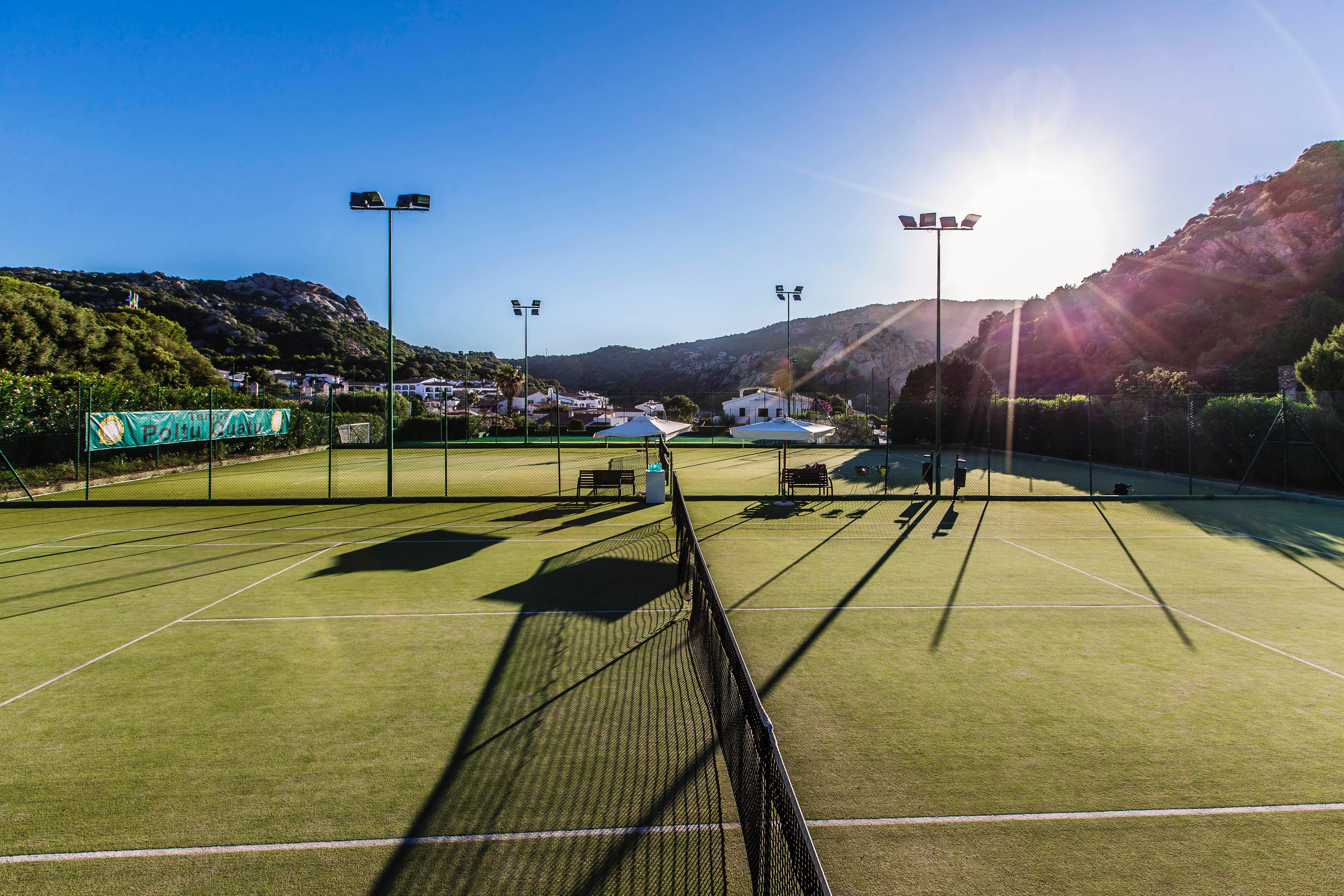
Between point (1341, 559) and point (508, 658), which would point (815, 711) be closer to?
point (508, 658)

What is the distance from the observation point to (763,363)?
545 feet

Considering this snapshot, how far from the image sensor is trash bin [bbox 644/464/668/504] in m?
19.4

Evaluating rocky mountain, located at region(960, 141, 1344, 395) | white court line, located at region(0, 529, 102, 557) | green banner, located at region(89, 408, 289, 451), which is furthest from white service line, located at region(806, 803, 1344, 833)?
rocky mountain, located at region(960, 141, 1344, 395)

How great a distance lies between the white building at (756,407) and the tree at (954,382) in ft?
42.9

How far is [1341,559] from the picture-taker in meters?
11.9

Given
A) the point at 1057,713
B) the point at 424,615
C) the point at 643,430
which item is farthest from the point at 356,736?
the point at 643,430

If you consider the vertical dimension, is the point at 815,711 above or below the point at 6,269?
below

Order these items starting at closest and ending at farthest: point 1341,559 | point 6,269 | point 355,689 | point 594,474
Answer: point 355,689, point 1341,559, point 594,474, point 6,269

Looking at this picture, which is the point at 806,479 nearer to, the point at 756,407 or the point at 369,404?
the point at 369,404

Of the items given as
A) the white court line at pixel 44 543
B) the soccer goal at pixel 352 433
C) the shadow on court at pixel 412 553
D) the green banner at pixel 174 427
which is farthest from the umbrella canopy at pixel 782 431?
the soccer goal at pixel 352 433

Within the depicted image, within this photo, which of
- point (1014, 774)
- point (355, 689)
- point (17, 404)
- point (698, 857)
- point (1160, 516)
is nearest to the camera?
point (698, 857)

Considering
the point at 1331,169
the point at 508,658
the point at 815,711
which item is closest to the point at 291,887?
the point at 508,658

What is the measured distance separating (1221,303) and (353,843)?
317 feet

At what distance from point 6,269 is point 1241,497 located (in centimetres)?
18370
